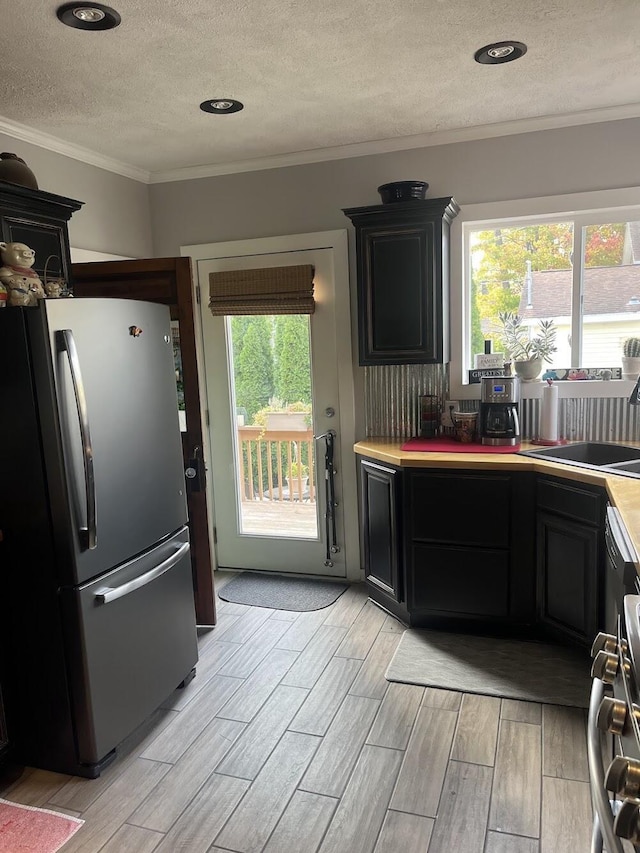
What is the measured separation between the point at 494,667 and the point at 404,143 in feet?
8.76

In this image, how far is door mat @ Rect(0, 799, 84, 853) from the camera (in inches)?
71.6

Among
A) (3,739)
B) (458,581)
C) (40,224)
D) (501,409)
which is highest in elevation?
(40,224)

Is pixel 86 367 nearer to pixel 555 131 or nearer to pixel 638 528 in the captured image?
pixel 638 528

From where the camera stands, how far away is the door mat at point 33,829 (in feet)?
5.97

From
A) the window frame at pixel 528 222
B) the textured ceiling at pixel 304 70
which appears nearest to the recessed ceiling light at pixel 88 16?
the textured ceiling at pixel 304 70

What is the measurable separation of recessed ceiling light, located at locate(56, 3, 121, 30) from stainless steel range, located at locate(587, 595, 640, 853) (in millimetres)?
2168

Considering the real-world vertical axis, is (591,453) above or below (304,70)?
below

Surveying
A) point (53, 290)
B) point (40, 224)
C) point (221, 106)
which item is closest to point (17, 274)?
point (53, 290)

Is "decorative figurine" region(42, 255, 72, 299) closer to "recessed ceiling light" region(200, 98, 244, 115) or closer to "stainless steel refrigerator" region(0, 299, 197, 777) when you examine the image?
Result: "stainless steel refrigerator" region(0, 299, 197, 777)

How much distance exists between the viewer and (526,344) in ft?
10.8

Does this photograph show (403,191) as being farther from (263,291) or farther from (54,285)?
(54,285)

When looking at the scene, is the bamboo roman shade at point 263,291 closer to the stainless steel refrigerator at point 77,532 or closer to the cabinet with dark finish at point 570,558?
the stainless steel refrigerator at point 77,532

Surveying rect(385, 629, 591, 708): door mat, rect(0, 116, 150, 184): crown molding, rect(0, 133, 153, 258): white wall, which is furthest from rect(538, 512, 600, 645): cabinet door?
rect(0, 116, 150, 184): crown molding

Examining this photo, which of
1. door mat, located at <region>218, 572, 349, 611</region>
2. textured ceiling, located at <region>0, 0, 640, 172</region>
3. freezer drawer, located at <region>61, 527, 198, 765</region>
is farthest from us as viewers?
door mat, located at <region>218, 572, 349, 611</region>
